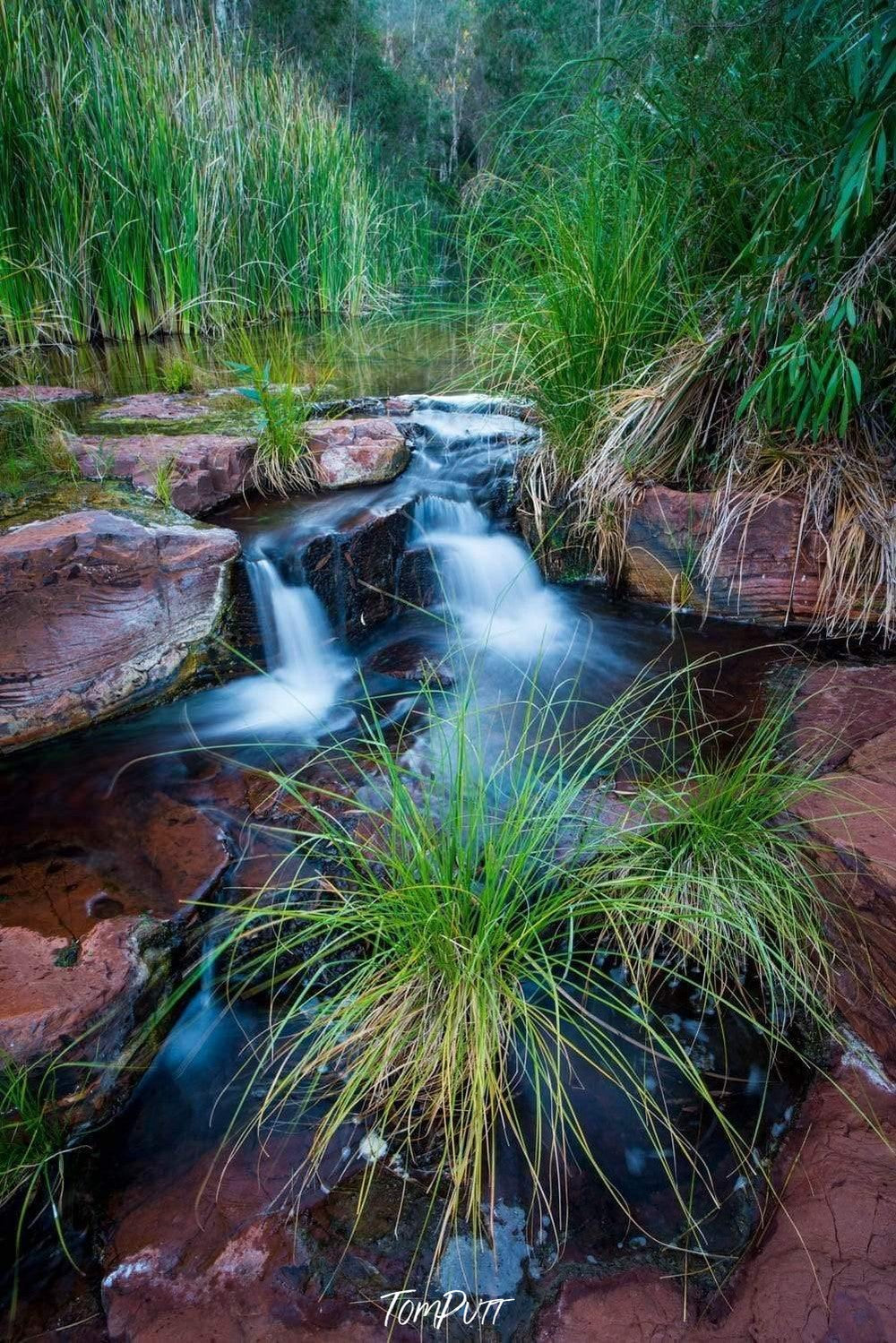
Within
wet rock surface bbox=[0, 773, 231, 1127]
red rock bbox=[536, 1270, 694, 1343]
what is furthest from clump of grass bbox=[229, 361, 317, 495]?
red rock bbox=[536, 1270, 694, 1343]

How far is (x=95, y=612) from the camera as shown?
2.59 meters

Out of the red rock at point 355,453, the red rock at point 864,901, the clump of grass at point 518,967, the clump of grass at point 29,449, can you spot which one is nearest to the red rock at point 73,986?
the clump of grass at point 518,967

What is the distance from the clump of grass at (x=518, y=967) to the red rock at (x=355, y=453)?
2.19 metres

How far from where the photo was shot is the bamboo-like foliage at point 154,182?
16.2 ft

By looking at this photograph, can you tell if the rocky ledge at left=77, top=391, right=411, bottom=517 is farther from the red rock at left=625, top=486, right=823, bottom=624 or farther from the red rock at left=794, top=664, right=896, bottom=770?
A: the red rock at left=794, top=664, right=896, bottom=770

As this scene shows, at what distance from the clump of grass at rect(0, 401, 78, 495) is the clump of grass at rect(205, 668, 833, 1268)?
2.15 m

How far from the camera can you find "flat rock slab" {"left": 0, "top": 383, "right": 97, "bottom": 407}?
373 centimetres

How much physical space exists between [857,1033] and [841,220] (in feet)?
6.36

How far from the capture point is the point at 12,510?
9.14ft

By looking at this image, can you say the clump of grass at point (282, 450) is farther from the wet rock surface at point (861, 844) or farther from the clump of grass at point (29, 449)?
the wet rock surface at point (861, 844)

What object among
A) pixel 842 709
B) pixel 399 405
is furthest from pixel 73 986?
pixel 399 405

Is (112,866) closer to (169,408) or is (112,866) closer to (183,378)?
(169,408)

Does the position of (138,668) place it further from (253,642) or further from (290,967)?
(290,967)

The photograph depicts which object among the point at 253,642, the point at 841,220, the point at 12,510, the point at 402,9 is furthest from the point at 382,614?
the point at 402,9
